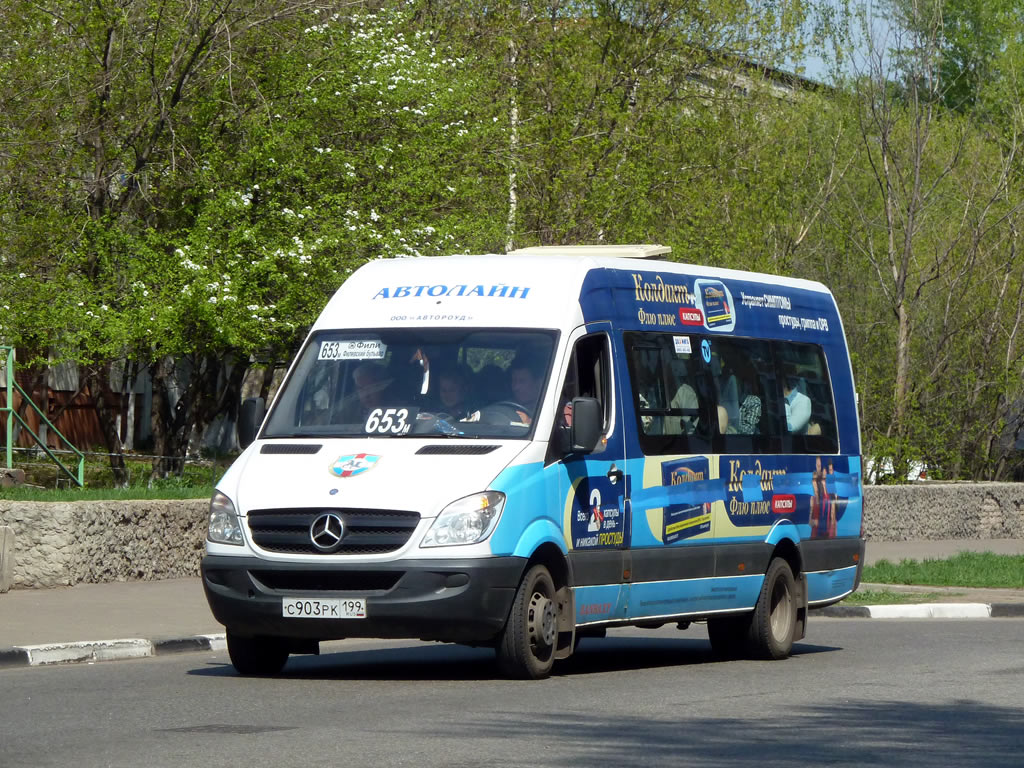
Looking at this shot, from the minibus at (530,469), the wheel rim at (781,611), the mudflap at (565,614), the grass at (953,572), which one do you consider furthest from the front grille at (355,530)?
the grass at (953,572)

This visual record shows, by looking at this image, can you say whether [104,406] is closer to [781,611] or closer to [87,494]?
[87,494]

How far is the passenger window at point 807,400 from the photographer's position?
14.6 metres

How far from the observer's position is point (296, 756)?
26.3 feet

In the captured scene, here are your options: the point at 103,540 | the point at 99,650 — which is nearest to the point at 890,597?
the point at 103,540

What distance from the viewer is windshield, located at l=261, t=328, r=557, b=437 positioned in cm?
1165

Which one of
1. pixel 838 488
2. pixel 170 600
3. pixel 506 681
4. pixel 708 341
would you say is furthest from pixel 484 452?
pixel 170 600

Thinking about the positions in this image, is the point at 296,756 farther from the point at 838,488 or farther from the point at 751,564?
the point at 838,488

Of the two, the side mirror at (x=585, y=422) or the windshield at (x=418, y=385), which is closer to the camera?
the side mirror at (x=585, y=422)

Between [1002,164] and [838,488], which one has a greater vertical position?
[1002,164]

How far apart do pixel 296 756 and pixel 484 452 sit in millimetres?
3450

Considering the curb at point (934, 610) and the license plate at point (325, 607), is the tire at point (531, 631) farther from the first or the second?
the curb at point (934, 610)

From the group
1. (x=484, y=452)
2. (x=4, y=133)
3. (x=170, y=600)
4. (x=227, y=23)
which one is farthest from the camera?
(x=227, y=23)

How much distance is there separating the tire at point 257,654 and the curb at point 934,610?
832 cm

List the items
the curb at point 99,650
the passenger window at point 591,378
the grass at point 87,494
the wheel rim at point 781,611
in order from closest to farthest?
the passenger window at point 591,378, the curb at point 99,650, the wheel rim at point 781,611, the grass at point 87,494
